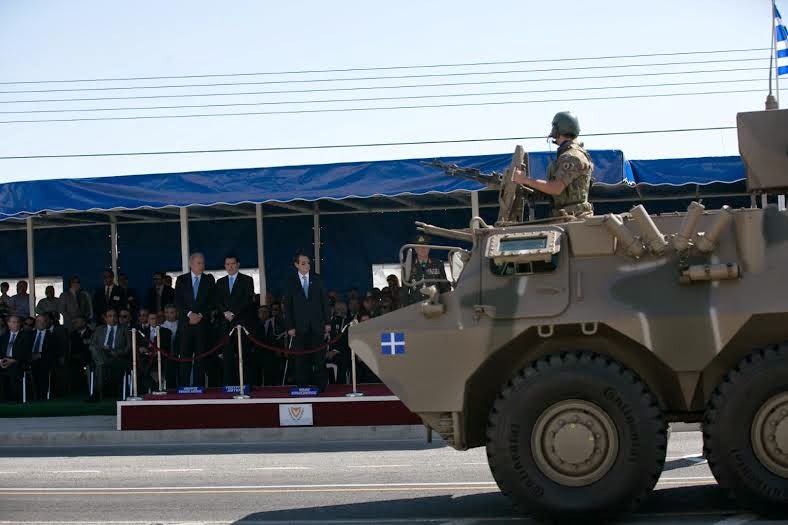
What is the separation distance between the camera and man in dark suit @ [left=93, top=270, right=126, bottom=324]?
20844 millimetres

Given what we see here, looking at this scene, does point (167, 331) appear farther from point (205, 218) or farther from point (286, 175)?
point (205, 218)

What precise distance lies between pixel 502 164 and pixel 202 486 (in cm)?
867

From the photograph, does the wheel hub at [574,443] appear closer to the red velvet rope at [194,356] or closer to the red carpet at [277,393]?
the red carpet at [277,393]

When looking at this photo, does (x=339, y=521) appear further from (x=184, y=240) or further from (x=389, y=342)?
(x=184, y=240)

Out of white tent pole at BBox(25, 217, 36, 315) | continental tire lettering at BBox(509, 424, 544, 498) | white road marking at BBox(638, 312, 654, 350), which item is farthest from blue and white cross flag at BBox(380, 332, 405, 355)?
white tent pole at BBox(25, 217, 36, 315)

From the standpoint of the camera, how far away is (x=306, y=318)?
16625mm

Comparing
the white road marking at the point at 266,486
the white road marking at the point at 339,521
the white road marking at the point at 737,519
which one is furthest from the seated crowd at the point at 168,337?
the white road marking at the point at 737,519

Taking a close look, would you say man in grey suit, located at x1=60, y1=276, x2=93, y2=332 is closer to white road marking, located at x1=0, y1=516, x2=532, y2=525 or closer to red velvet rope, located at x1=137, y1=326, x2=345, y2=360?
red velvet rope, located at x1=137, y1=326, x2=345, y2=360

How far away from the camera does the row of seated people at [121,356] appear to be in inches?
719

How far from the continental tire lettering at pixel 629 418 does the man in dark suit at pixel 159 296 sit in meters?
13.9

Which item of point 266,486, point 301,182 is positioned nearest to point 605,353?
point 266,486

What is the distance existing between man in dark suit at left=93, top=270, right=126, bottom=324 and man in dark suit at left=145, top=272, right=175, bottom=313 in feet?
1.52

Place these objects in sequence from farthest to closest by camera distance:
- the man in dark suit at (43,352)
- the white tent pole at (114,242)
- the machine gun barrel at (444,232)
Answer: the white tent pole at (114,242)
the man in dark suit at (43,352)
the machine gun barrel at (444,232)

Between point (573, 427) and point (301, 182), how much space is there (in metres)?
11.7
